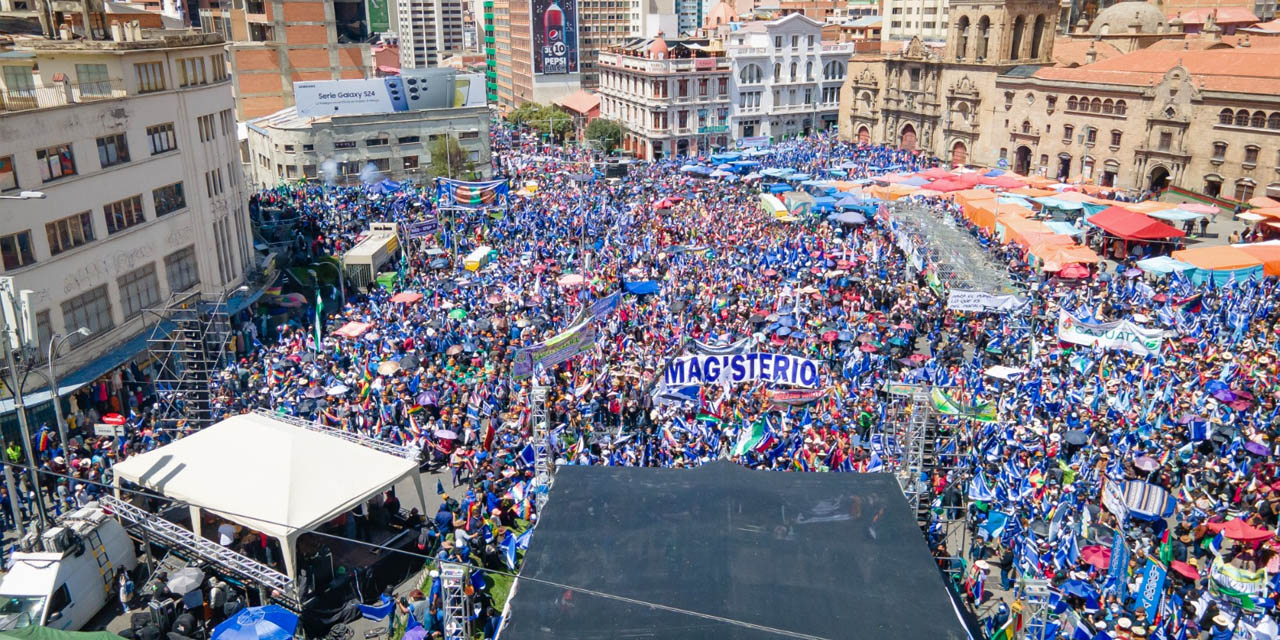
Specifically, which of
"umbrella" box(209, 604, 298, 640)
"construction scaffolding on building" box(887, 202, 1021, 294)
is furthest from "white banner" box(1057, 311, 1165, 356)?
"umbrella" box(209, 604, 298, 640)

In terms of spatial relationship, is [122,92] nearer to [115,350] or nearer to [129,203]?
[129,203]

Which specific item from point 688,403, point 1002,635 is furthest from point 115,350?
point 1002,635

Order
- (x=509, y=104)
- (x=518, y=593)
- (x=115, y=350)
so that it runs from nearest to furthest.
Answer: (x=518, y=593)
(x=115, y=350)
(x=509, y=104)

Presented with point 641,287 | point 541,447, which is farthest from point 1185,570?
point 641,287

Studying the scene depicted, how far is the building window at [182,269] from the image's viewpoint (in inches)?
1032

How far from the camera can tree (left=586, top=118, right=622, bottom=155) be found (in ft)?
240

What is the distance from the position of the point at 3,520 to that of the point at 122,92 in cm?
1256

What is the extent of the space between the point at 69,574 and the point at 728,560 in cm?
1026

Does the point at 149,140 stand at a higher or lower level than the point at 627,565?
higher

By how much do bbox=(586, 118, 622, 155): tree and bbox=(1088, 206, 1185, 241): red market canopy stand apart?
143 ft

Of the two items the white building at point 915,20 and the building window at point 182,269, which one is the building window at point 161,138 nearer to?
the building window at point 182,269

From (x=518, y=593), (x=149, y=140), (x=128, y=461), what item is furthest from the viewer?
(x=149, y=140)

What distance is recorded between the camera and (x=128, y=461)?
1614cm

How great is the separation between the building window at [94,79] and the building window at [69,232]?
3.44 m
